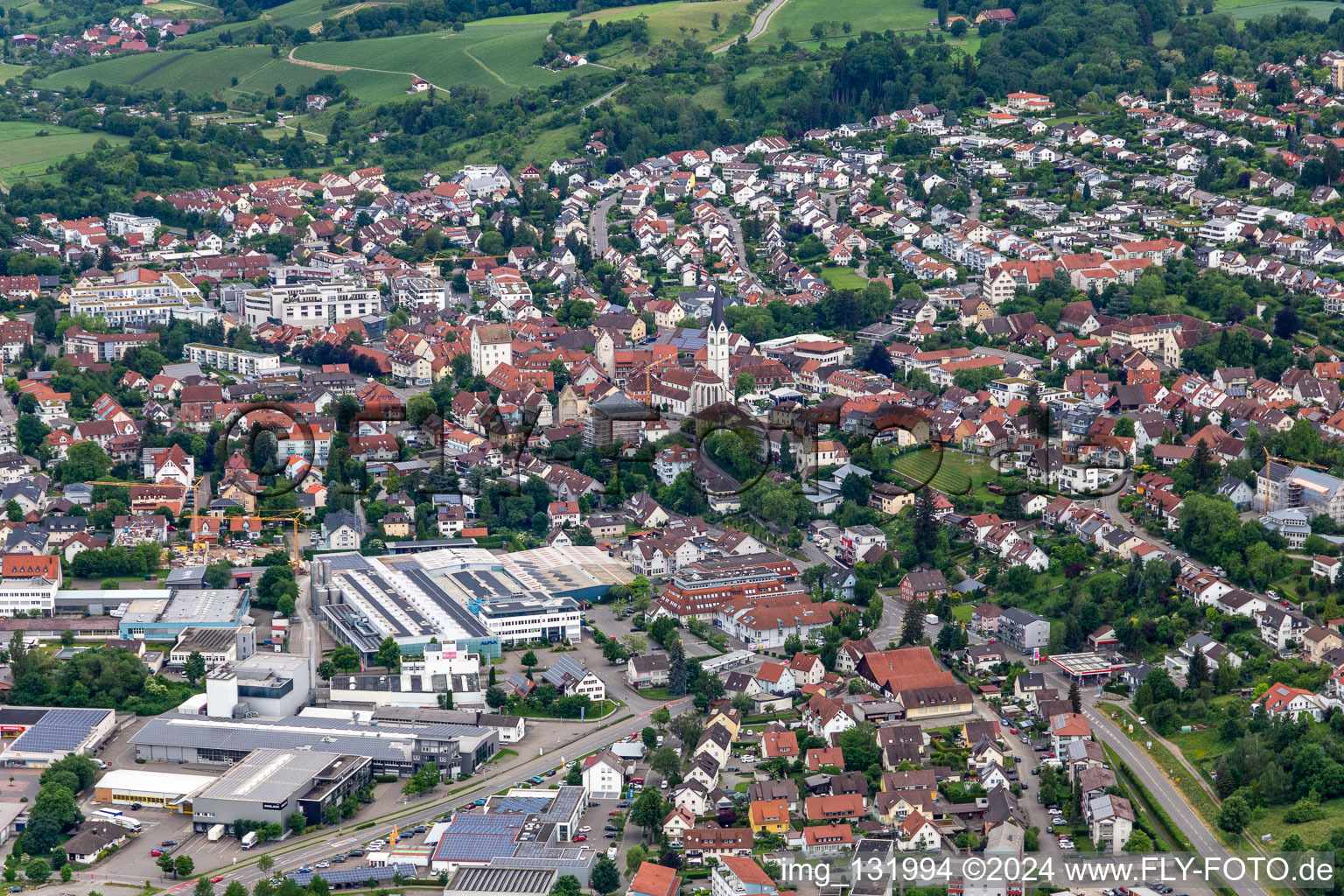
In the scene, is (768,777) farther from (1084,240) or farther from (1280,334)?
(1084,240)

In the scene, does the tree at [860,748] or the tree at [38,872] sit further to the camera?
the tree at [860,748]

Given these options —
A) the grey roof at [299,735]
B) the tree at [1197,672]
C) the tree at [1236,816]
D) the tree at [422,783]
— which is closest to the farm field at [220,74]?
the grey roof at [299,735]

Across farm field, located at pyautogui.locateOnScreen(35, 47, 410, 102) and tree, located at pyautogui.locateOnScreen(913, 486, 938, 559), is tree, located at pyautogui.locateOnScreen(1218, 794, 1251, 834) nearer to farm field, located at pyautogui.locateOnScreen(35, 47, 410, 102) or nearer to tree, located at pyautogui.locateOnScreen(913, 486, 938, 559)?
tree, located at pyautogui.locateOnScreen(913, 486, 938, 559)

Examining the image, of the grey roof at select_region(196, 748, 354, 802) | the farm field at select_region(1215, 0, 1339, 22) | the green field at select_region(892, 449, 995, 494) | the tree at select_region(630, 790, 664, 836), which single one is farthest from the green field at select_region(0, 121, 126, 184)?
the tree at select_region(630, 790, 664, 836)

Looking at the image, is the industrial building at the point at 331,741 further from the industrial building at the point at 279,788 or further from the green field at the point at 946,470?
the green field at the point at 946,470

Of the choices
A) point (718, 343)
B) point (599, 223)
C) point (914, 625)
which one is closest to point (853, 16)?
point (599, 223)

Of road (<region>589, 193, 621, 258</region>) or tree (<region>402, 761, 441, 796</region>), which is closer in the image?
tree (<region>402, 761, 441, 796</region>)

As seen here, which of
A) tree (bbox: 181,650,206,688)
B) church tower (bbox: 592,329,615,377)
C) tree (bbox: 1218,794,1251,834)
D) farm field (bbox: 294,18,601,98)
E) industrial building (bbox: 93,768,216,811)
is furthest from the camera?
farm field (bbox: 294,18,601,98)

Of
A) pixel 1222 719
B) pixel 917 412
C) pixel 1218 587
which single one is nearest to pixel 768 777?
pixel 1222 719
